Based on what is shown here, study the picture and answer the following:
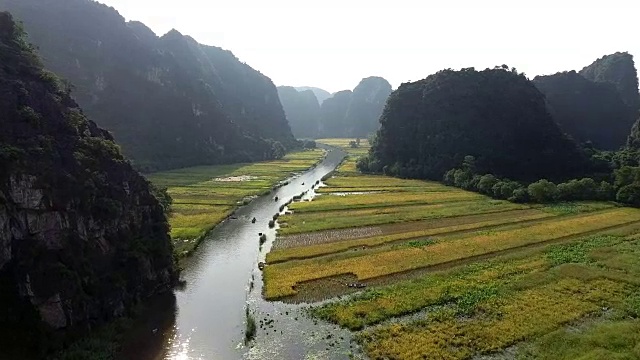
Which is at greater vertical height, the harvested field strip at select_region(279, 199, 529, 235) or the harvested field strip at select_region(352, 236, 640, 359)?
the harvested field strip at select_region(279, 199, 529, 235)

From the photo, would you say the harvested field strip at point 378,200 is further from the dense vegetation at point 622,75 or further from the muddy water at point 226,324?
the dense vegetation at point 622,75

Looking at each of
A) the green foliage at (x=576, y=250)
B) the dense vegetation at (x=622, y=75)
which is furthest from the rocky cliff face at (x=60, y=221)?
the dense vegetation at (x=622, y=75)

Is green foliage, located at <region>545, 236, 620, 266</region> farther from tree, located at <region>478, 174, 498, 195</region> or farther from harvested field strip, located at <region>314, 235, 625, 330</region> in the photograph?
tree, located at <region>478, 174, 498, 195</region>

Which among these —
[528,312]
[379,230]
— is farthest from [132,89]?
[528,312]

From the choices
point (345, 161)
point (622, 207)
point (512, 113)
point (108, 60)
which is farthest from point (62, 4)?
point (622, 207)

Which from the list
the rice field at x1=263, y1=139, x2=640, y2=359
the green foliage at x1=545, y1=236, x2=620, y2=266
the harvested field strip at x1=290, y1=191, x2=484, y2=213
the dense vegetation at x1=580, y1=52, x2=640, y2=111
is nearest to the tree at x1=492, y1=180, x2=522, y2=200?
the harvested field strip at x1=290, y1=191, x2=484, y2=213

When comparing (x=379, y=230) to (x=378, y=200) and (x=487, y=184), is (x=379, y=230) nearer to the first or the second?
(x=378, y=200)

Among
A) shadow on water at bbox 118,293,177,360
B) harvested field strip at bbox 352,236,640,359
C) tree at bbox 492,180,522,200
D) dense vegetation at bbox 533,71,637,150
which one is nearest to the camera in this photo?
harvested field strip at bbox 352,236,640,359
